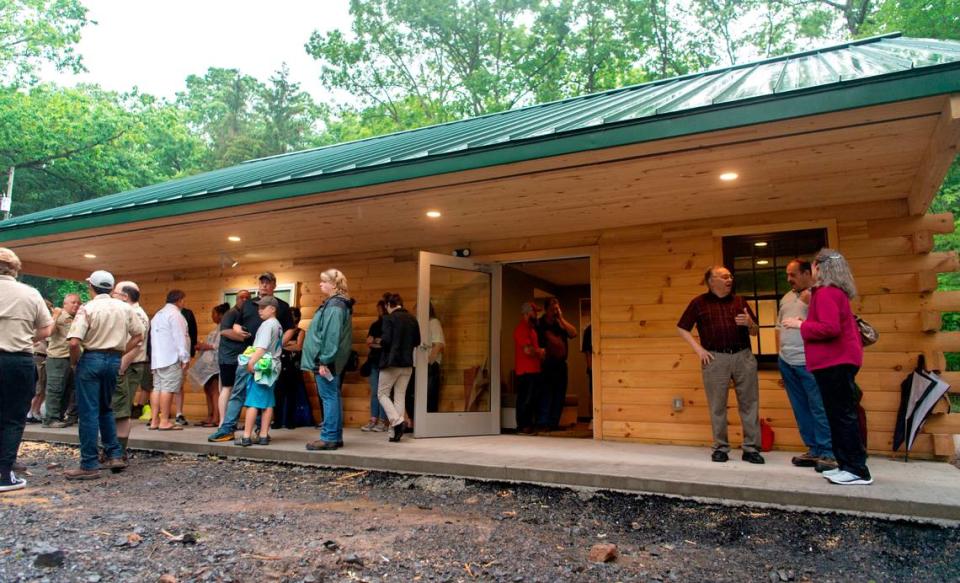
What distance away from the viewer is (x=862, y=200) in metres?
5.11

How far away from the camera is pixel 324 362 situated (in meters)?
5.08

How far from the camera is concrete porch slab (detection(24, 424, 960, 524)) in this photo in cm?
331

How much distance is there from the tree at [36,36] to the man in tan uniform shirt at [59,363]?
2461cm

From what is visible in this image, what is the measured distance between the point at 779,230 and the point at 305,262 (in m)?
6.03

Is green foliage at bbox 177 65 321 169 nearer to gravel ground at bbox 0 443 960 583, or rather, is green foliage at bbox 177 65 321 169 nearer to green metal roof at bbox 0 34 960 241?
green metal roof at bbox 0 34 960 241

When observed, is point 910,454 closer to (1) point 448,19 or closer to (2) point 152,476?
(2) point 152,476

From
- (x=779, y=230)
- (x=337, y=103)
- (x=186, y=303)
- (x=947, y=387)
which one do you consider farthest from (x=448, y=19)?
(x=947, y=387)

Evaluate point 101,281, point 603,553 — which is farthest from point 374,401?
point 603,553

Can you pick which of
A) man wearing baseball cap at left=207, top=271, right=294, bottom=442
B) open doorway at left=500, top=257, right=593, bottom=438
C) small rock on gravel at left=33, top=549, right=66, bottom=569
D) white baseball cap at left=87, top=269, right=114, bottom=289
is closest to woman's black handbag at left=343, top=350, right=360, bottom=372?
man wearing baseball cap at left=207, top=271, right=294, bottom=442

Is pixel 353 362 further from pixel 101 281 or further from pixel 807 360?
pixel 807 360

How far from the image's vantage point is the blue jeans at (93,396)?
4.35 m

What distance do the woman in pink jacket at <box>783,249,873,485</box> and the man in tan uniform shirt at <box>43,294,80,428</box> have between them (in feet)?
24.2

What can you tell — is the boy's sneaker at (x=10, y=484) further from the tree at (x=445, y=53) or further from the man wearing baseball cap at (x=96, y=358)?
the tree at (x=445, y=53)

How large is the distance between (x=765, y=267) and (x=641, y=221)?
4.20 ft
